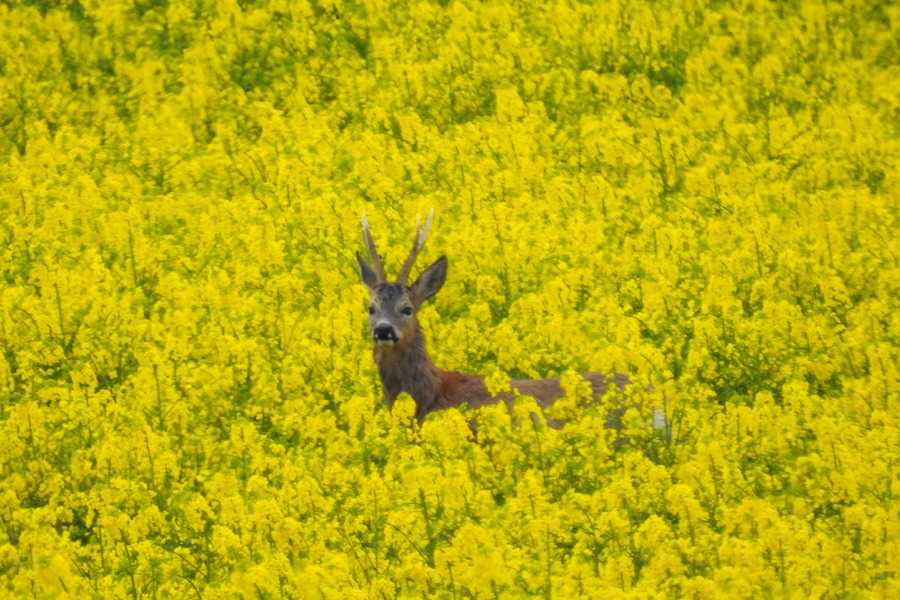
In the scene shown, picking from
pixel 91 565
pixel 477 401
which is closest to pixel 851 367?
pixel 477 401

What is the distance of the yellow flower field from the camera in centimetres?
905

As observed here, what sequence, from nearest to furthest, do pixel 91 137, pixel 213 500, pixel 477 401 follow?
1. pixel 213 500
2. pixel 477 401
3. pixel 91 137

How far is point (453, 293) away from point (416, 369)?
234 cm

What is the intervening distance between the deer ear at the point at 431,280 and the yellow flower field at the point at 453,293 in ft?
2.05

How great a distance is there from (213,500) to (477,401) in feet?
7.79

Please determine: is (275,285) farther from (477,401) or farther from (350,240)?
(477,401)

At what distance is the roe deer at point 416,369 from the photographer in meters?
11.9

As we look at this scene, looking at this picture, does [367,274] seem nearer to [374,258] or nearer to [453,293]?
[374,258]

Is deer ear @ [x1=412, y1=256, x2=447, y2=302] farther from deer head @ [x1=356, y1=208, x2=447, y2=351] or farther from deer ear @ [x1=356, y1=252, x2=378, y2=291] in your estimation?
deer ear @ [x1=356, y1=252, x2=378, y2=291]

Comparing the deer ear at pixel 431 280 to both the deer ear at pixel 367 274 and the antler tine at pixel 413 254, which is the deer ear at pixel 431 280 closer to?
the antler tine at pixel 413 254

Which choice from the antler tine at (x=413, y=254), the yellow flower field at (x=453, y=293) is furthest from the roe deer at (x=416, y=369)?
the yellow flower field at (x=453, y=293)

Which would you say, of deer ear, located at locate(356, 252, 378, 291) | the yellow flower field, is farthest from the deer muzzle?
deer ear, located at locate(356, 252, 378, 291)

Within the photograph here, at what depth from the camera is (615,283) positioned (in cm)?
→ 1448

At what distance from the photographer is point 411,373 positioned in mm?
12203
